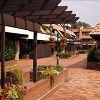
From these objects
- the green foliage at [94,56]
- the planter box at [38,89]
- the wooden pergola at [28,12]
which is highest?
the wooden pergola at [28,12]

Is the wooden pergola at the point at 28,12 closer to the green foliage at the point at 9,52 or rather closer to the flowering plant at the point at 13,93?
the flowering plant at the point at 13,93

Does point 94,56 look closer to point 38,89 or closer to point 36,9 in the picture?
point 38,89

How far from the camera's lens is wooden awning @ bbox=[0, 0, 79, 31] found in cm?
706

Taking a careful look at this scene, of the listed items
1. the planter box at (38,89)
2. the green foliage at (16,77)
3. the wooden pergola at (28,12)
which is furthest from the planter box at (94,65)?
the wooden pergola at (28,12)

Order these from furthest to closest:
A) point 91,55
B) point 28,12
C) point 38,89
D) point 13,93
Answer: point 91,55 < point 38,89 < point 28,12 < point 13,93

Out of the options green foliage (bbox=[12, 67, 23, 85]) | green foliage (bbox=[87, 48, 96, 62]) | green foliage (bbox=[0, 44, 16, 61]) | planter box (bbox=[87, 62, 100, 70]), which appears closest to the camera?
green foliage (bbox=[12, 67, 23, 85])

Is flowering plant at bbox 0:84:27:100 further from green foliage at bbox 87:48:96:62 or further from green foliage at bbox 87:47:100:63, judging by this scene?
green foliage at bbox 87:48:96:62

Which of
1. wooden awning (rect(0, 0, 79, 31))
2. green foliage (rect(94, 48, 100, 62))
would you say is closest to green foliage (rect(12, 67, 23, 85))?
wooden awning (rect(0, 0, 79, 31))

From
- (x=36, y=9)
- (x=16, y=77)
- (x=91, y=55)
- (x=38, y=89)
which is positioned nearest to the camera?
(x=36, y=9)

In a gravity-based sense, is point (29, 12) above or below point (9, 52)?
above

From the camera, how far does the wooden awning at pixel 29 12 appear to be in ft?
23.2

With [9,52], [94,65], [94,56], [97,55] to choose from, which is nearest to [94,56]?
[94,56]

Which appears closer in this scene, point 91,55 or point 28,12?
point 28,12

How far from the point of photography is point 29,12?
796 cm
